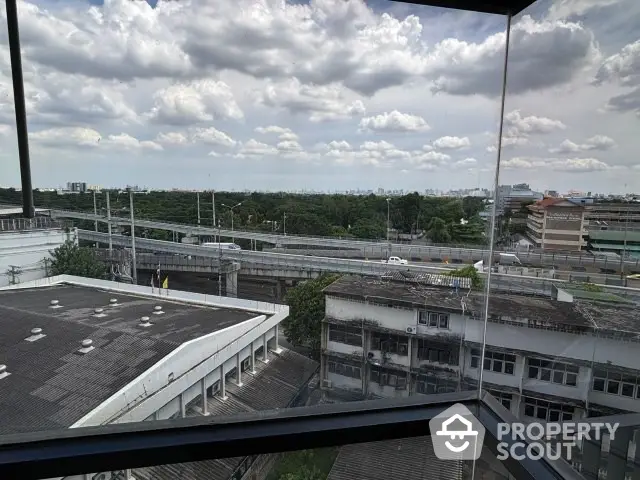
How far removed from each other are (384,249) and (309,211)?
30cm

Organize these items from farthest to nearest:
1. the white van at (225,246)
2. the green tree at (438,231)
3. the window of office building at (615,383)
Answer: the white van at (225,246)
the green tree at (438,231)
the window of office building at (615,383)

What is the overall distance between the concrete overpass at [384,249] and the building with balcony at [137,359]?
25 cm

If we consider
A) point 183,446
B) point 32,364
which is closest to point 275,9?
point 183,446

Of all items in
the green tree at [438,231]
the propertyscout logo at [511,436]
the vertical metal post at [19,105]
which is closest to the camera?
the propertyscout logo at [511,436]

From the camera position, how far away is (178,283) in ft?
4.97

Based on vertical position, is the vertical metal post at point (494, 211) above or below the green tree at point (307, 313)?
above

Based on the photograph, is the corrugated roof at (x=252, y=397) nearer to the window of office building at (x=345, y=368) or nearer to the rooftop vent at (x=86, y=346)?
the window of office building at (x=345, y=368)

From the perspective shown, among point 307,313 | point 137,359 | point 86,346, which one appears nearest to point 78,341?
point 86,346

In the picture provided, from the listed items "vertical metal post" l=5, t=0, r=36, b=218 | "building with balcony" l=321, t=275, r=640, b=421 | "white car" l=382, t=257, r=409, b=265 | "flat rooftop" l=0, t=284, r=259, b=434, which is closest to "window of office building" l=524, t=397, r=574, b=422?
"building with balcony" l=321, t=275, r=640, b=421

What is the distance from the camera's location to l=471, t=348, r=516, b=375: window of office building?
107cm

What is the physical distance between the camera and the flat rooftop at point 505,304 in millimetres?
976

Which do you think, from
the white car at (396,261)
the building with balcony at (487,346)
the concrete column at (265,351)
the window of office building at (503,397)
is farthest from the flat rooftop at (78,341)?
the window of office building at (503,397)

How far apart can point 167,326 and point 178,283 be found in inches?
8.4

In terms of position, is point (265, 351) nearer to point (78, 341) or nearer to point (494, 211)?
point (78, 341)
